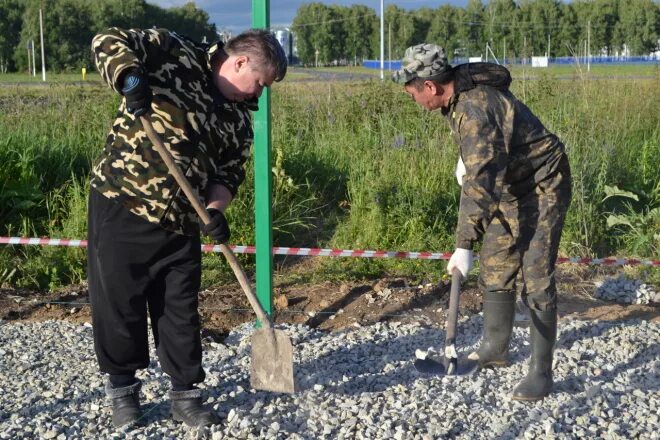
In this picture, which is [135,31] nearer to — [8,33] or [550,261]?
[550,261]

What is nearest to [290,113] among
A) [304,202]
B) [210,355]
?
[304,202]

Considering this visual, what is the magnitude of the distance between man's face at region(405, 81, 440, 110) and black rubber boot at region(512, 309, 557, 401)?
3.97 feet

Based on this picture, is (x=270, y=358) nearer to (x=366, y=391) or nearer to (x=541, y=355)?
(x=366, y=391)

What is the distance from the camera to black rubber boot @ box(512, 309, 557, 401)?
4.19m

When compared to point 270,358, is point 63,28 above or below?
above

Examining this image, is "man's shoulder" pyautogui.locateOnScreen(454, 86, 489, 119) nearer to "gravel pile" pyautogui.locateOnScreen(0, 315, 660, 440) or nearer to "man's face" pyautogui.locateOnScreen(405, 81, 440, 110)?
"man's face" pyautogui.locateOnScreen(405, 81, 440, 110)

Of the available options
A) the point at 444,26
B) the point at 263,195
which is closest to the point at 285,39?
the point at 263,195

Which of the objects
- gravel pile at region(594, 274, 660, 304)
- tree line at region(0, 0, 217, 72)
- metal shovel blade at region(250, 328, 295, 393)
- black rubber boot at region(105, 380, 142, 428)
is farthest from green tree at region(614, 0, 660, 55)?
black rubber boot at region(105, 380, 142, 428)

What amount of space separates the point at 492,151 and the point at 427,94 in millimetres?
421

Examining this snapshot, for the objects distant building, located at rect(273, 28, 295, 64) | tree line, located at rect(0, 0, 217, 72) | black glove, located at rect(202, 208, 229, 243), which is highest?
tree line, located at rect(0, 0, 217, 72)

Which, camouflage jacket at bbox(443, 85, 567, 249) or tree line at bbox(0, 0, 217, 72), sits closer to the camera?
camouflage jacket at bbox(443, 85, 567, 249)

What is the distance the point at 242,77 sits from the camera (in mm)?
3537

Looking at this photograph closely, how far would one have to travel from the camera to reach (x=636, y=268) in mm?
6602

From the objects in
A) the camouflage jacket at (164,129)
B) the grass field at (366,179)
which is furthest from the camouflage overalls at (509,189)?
the grass field at (366,179)
